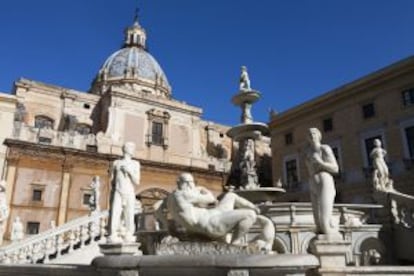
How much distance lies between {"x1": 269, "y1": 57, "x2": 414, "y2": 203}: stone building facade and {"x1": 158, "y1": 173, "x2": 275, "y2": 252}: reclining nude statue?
69.2 ft

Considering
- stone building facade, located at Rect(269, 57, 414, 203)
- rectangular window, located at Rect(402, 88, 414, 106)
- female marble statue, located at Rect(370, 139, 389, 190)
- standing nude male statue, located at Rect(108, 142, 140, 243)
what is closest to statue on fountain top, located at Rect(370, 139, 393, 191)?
female marble statue, located at Rect(370, 139, 389, 190)

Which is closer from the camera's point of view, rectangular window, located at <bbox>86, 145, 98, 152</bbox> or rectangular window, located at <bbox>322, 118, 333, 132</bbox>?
rectangular window, located at <bbox>322, 118, 333, 132</bbox>

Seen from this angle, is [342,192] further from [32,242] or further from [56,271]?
[56,271]

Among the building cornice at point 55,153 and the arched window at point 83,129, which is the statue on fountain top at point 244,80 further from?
the arched window at point 83,129

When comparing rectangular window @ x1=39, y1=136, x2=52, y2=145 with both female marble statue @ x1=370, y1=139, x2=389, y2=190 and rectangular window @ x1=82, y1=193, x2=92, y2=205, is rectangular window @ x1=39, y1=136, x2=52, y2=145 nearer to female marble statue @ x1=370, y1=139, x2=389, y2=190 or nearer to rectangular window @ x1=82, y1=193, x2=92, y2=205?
rectangular window @ x1=82, y1=193, x2=92, y2=205

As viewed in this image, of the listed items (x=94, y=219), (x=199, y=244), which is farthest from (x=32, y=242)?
(x=199, y=244)

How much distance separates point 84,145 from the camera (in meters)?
29.8

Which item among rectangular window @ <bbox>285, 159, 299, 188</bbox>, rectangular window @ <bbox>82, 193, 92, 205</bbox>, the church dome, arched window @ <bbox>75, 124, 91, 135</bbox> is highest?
the church dome

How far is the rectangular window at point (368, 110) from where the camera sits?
2710cm

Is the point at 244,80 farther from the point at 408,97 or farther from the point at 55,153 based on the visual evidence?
the point at 55,153

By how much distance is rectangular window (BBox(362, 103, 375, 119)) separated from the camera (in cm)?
2710

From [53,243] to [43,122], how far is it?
2194cm

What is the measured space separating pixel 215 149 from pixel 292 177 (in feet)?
36.4

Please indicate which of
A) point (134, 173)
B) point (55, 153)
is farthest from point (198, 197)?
point (55, 153)
